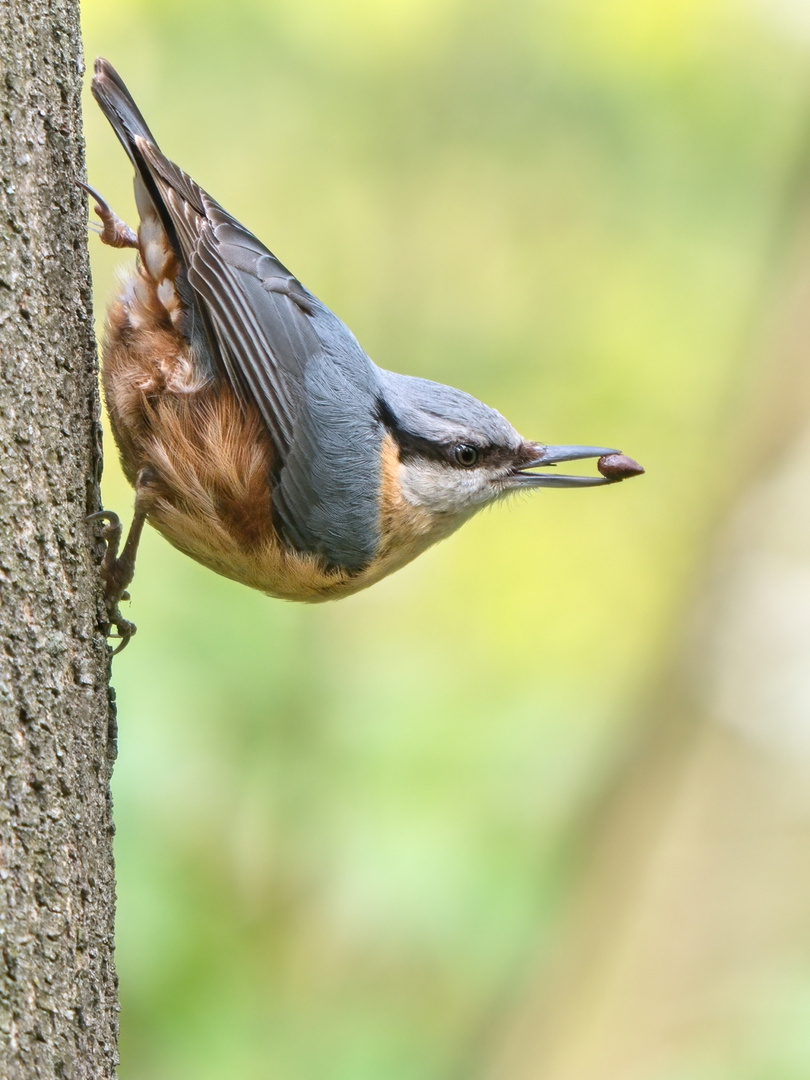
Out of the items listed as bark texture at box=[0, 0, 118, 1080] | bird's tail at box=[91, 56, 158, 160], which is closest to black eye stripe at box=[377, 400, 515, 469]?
bird's tail at box=[91, 56, 158, 160]

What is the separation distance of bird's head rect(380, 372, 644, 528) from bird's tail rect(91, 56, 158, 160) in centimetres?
101

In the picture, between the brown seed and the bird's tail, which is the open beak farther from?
the bird's tail

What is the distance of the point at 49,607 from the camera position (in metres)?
1.87

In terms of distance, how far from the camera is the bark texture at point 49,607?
173 cm

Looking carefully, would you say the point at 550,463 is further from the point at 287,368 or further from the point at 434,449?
the point at 287,368

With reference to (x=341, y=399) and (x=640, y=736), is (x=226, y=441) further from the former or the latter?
(x=640, y=736)

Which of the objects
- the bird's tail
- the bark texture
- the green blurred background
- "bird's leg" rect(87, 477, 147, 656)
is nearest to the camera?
the bark texture

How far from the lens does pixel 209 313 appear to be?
2777 mm

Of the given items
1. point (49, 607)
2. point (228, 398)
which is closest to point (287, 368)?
point (228, 398)

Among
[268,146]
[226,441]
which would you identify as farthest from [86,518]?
[268,146]

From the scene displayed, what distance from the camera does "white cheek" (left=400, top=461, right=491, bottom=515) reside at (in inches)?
132

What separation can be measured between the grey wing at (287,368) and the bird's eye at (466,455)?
414 mm

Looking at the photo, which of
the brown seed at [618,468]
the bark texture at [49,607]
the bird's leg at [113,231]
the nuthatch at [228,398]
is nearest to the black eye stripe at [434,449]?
the nuthatch at [228,398]

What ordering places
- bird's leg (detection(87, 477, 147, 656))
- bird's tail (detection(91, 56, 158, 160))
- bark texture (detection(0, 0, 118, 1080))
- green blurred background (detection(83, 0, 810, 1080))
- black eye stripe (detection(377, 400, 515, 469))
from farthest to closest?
1. green blurred background (detection(83, 0, 810, 1080))
2. black eye stripe (detection(377, 400, 515, 469))
3. bird's tail (detection(91, 56, 158, 160))
4. bird's leg (detection(87, 477, 147, 656))
5. bark texture (detection(0, 0, 118, 1080))
